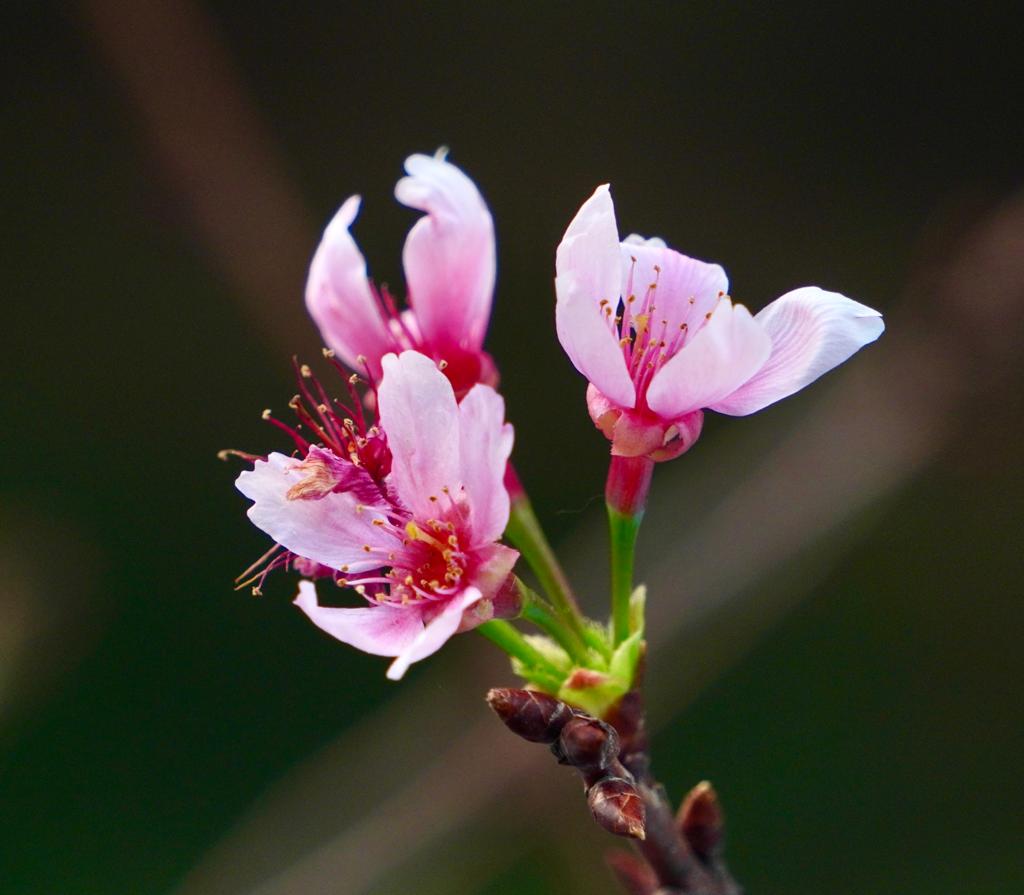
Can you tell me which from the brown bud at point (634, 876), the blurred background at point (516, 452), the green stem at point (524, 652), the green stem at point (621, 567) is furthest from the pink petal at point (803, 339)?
the blurred background at point (516, 452)

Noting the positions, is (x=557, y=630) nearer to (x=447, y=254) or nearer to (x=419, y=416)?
(x=419, y=416)

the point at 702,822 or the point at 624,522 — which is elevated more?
the point at 624,522

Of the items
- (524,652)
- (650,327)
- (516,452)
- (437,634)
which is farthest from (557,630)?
(516,452)

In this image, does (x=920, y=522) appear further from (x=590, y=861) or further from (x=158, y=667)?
(x=158, y=667)

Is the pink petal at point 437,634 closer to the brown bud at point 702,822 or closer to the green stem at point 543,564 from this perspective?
the green stem at point 543,564

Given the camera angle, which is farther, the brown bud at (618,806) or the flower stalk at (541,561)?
the flower stalk at (541,561)
